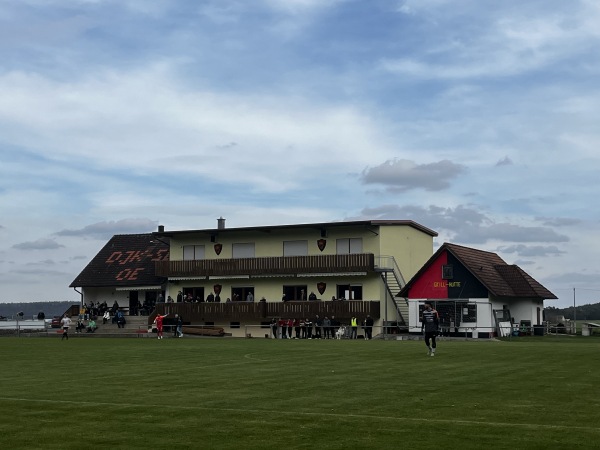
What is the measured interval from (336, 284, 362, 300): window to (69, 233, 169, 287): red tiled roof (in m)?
16.6

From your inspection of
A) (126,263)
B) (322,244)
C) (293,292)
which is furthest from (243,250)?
(126,263)

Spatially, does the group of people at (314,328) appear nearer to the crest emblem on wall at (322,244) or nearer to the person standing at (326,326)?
the person standing at (326,326)

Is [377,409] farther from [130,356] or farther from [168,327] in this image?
[168,327]

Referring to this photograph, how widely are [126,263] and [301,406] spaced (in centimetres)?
6746

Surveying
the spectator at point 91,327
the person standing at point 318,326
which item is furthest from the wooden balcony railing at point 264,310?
the spectator at point 91,327

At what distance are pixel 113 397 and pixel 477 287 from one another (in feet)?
159

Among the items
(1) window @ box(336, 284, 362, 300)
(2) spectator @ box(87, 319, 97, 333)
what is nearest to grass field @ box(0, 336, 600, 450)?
(1) window @ box(336, 284, 362, 300)

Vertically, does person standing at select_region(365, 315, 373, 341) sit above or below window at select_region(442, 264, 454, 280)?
below

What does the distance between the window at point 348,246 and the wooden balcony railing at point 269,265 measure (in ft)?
3.86

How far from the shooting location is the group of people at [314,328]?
2493 inches

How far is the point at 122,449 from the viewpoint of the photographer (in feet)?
38.9

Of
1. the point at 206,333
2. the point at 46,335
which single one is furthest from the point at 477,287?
the point at 46,335

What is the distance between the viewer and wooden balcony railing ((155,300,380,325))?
218ft

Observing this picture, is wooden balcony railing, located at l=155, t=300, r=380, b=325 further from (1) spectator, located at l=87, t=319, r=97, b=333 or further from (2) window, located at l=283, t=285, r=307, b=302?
(1) spectator, located at l=87, t=319, r=97, b=333
